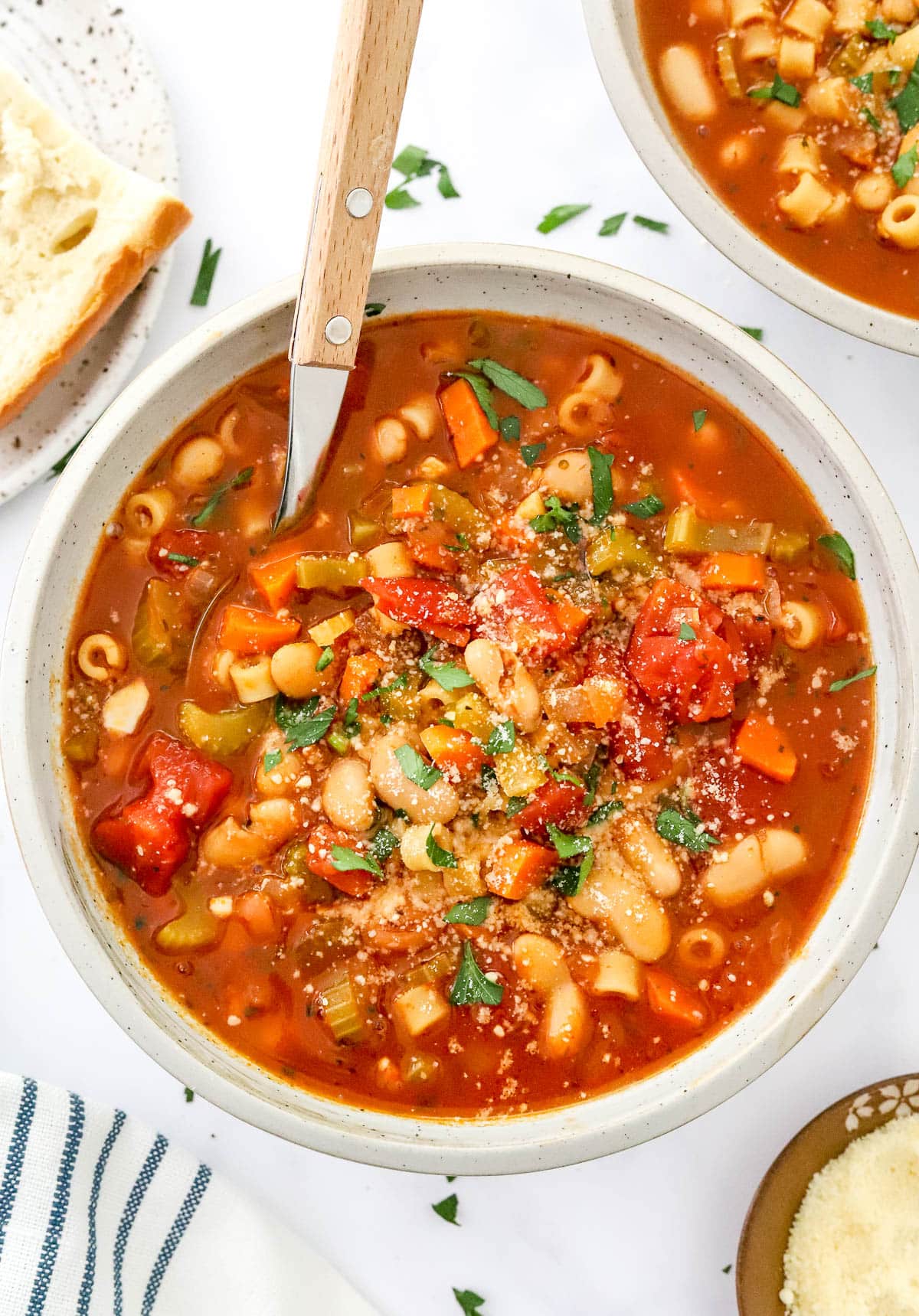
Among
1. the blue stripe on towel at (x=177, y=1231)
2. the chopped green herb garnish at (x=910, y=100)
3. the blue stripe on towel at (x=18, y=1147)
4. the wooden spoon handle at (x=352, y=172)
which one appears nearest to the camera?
the wooden spoon handle at (x=352, y=172)

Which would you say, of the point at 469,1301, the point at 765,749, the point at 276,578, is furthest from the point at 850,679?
the point at 469,1301

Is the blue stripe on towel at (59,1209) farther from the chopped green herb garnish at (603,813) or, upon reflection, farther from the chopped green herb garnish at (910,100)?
the chopped green herb garnish at (910,100)

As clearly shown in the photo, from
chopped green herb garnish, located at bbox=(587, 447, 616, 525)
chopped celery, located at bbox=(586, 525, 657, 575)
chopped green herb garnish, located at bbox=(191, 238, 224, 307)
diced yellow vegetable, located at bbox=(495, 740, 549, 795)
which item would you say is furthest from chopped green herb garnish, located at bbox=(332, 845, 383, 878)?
chopped green herb garnish, located at bbox=(191, 238, 224, 307)

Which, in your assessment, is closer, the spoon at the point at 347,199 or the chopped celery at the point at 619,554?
the spoon at the point at 347,199

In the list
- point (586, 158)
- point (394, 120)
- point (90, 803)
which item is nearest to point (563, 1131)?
point (90, 803)

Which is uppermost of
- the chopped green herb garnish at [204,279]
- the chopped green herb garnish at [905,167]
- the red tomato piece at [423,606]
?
the chopped green herb garnish at [905,167]

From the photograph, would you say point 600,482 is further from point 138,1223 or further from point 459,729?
point 138,1223

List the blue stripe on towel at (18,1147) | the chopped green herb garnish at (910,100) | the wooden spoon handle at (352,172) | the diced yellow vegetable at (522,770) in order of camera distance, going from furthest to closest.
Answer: the blue stripe on towel at (18,1147) → the chopped green herb garnish at (910,100) → the diced yellow vegetable at (522,770) → the wooden spoon handle at (352,172)

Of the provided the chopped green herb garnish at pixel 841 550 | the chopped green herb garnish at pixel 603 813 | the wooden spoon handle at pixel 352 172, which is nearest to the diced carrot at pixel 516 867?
the chopped green herb garnish at pixel 603 813
